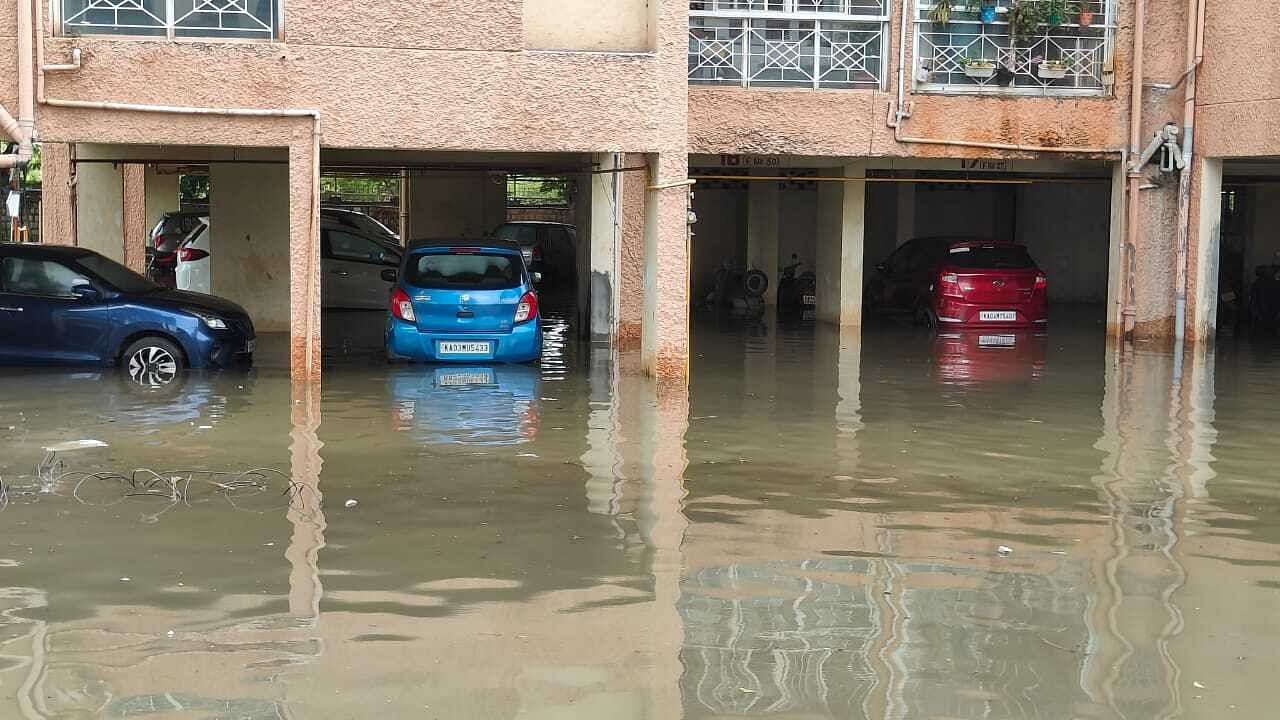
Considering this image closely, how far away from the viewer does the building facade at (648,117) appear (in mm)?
14469

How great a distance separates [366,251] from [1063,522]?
55.8 ft

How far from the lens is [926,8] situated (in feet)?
61.9

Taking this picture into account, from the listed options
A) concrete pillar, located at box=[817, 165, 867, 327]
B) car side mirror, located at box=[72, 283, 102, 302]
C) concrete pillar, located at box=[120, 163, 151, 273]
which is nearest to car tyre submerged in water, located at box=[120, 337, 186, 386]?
car side mirror, located at box=[72, 283, 102, 302]

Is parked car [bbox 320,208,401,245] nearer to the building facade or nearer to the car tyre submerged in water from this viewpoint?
the building facade

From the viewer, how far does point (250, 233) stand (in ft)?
69.7

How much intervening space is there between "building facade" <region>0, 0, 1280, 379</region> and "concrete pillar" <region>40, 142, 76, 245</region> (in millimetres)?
49

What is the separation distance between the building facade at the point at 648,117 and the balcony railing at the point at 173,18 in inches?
0.8

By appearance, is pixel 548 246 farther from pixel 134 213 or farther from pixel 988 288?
pixel 988 288

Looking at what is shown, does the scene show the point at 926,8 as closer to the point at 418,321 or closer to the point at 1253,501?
the point at 418,321

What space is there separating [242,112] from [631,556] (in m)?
8.24

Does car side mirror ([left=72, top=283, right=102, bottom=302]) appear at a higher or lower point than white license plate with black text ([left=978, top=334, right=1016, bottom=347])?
higher

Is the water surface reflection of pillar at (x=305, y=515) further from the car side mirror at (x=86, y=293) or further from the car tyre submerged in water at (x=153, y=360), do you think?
the car side mirror at (x=86, y=293)

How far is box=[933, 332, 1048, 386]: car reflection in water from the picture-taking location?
53.9ft

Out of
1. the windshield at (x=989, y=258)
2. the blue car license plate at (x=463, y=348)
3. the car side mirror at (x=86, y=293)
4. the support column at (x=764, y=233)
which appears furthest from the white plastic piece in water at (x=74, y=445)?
the support column at (x=764, y=233)
